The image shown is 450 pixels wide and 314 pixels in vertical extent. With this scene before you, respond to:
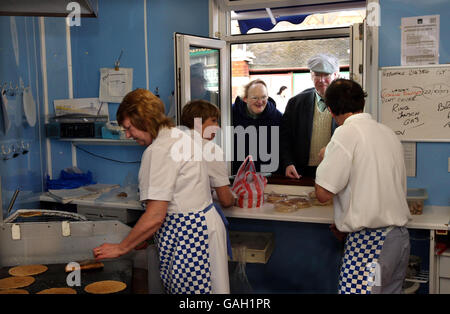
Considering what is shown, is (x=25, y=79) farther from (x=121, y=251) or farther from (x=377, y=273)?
(x=377, y=273)

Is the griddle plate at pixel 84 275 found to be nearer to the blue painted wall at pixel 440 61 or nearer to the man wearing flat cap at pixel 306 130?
the man wearing flat cap at pixel 306 130

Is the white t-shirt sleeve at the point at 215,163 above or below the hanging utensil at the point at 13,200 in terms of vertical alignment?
above

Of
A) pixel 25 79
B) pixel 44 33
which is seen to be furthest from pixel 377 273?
pixel 44 33

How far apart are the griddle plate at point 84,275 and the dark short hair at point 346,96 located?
52.2 inches

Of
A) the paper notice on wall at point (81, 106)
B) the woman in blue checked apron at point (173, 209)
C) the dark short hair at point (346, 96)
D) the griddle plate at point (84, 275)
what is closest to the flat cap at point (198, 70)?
the paper notice on wall at point (81, 106)

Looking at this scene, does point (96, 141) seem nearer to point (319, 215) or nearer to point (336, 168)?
point (319, 215)

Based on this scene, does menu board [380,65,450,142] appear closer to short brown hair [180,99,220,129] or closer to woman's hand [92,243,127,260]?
short brown hair [180,99,220,129]

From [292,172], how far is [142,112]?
1.77 m

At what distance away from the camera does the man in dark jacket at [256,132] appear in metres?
3.88

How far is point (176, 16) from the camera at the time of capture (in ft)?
12.3

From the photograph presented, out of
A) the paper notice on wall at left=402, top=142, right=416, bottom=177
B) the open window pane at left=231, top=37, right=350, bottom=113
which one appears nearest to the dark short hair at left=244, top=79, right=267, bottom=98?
the paper notice on wall at left=402, top=142, right=416, bottom=177

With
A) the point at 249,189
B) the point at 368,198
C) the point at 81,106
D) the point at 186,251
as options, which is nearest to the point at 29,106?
the point at 81,106

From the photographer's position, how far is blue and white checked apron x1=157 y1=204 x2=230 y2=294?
2.19m

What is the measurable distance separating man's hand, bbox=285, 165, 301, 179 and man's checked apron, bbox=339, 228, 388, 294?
1323 mm
